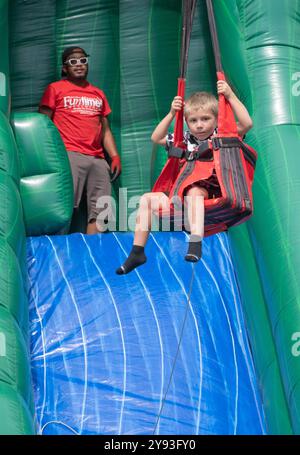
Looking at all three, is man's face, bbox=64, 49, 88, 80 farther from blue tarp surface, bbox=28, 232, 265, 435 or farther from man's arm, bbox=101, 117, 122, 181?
blue tarp surface, bbox=28, 232, 265, 435

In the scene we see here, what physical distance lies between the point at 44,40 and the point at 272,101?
1.38 m

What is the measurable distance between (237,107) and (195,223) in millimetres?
458

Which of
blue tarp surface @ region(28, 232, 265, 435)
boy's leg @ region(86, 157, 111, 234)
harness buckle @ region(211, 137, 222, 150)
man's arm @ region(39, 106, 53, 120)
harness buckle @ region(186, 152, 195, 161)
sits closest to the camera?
harness buckle @ region(211, 137, 222, 150)

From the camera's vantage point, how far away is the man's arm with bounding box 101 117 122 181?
526 cm

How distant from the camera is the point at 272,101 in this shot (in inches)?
181

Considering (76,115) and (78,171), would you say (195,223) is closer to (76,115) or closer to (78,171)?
(78,171)

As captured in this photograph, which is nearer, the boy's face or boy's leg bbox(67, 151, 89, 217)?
the boy's face

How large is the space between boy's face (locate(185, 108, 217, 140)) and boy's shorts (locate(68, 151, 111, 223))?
→ 1314 millimetres

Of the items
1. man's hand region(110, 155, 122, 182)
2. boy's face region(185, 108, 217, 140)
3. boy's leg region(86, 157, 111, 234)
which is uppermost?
man's hand region(110, 155, 122, 182)

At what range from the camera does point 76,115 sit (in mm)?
5156

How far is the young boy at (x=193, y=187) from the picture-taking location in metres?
3.63

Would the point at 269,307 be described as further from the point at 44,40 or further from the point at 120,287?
the point at 44,40

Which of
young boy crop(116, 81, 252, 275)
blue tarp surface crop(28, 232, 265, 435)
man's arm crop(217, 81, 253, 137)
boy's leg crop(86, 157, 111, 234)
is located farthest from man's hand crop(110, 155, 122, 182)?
man's arm crop(217, 81, 253, 137)
